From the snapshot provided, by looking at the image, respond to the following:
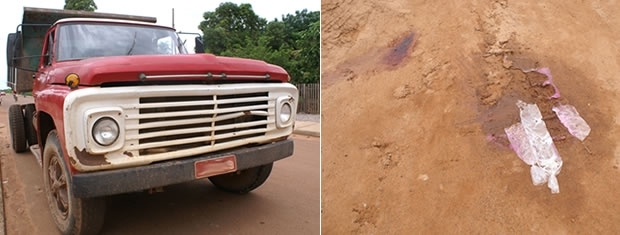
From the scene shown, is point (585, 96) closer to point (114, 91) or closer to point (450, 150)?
point (450, 150)

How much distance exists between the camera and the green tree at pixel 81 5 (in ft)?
69.0

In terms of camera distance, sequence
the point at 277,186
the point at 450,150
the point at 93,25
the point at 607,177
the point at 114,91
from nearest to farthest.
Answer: the point at 114,91
the point at 607,177
the point at 450,150
the point at 93,25
the point at 277,186

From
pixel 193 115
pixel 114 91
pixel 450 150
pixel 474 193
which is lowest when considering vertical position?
pixel 474 193

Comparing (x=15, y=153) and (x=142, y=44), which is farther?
(x=15, y=153)

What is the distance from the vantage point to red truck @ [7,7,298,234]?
244 centimetres

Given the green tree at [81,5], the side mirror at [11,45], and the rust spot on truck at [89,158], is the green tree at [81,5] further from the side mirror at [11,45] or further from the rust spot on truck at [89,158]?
the rust spot on truck at [89,158]

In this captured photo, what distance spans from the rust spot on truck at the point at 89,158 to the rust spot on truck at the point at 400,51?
2.56 m

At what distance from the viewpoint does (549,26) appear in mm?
3811

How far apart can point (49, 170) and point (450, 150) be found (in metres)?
3.24

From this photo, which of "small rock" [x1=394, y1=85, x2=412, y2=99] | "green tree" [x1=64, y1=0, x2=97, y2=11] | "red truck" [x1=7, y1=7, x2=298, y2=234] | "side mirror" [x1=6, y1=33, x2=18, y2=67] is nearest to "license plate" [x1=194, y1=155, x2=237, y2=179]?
"red truck" [x1=7, y1=7, x2=298, y2=234]

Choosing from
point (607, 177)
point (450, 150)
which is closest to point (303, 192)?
point (450, 150)

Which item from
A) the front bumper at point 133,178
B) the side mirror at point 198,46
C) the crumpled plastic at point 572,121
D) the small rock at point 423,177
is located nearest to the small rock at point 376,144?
the small rock at point 423,177

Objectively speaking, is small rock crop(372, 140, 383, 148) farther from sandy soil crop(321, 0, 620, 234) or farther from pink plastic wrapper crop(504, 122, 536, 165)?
pink plastic wrapper crop(504, 122, 536, 165)

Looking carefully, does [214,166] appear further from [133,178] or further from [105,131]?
[105,131]
